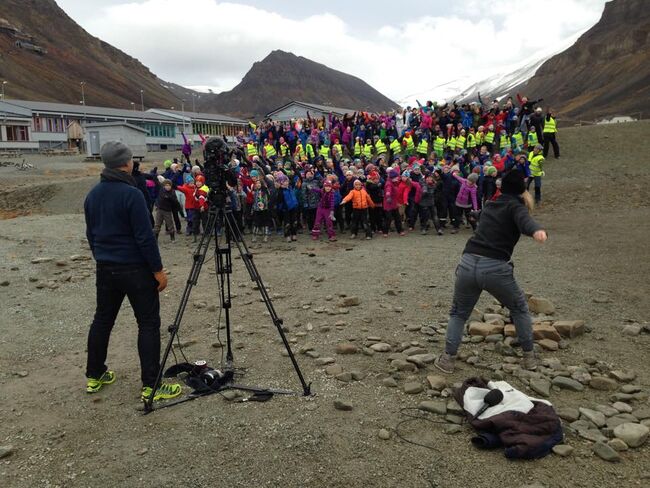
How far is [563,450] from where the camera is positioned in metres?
3.86

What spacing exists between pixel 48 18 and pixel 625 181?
168493 mm

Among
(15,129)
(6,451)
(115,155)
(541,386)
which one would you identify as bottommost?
(6,451)

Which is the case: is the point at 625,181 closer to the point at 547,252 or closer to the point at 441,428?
the point at 547,252

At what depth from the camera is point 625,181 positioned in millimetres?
19125

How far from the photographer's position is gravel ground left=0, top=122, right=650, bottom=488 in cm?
→ 382

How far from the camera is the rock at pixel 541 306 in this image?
706 cm

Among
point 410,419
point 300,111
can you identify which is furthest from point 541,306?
point 300,111

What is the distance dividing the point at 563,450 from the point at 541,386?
3.60 ft

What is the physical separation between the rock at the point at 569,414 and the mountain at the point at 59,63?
4400 inches

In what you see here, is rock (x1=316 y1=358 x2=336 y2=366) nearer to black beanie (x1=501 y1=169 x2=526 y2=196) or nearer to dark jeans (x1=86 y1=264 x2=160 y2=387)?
dark jeans (x1=86 y1=264 x2=160 y2=387)

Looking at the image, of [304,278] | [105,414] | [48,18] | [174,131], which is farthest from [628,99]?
[48,18]

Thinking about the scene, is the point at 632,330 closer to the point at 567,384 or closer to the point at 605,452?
the point at 567,384

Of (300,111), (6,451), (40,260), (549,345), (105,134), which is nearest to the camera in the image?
(6,451)

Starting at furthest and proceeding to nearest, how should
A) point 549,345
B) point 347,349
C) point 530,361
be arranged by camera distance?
point 347,349 < point 549,345 < point 530,361
